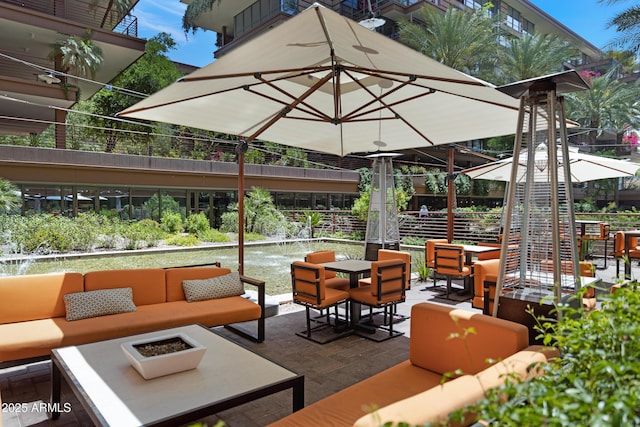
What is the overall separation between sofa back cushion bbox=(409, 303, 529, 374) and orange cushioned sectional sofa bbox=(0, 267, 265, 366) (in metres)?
2.23

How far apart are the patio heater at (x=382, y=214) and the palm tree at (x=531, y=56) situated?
20080 mm

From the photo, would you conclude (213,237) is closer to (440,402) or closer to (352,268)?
(352,268)

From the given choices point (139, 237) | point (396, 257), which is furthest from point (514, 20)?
point (396, 257)

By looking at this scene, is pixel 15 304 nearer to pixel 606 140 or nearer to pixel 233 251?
pixel 233 251

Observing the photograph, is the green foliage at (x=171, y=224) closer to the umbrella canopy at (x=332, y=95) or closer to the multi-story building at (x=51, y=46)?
the multi-story building at (x=51, y=46)

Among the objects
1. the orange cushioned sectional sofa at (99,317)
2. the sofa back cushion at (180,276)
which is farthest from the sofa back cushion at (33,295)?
the sofa back cushion at (180,276)

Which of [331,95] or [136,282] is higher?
[331,95]

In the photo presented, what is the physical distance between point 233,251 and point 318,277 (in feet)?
29.0

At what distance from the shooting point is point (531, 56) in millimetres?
24344

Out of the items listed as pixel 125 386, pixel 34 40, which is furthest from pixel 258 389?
pixel 34 40

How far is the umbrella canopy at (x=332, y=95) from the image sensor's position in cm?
310

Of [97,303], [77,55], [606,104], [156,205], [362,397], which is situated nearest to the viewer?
[362,397]

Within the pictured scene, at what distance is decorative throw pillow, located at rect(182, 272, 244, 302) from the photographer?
4.82m

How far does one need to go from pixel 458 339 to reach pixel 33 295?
152 inches
